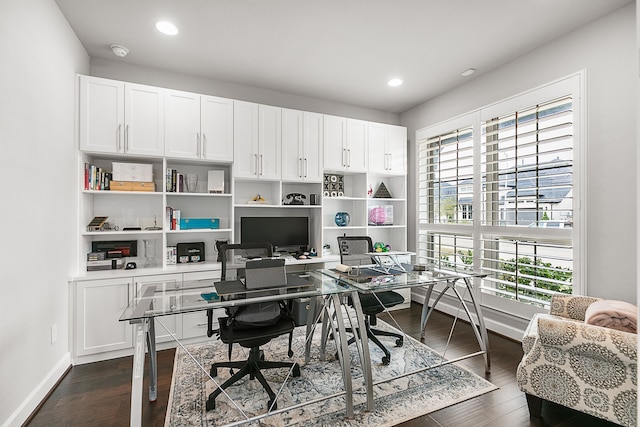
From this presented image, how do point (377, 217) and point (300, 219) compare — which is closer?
point (300, 219)

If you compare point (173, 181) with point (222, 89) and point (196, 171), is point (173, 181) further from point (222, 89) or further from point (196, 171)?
point (222, 89)

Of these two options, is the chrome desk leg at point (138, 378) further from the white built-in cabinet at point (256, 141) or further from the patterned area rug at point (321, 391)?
the white built-in cabinet at point (256, 141)

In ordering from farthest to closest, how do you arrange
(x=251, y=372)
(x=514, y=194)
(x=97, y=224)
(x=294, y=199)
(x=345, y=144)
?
(x=345, y=144) < (x=294, y=199) < (x=514, y=194) < (x=97, y=224) < (x=251, y=372)

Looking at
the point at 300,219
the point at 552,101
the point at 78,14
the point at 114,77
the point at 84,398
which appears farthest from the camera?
the point at 300,219

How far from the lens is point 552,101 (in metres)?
2.83

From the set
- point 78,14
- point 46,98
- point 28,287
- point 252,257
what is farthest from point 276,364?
point 78,14

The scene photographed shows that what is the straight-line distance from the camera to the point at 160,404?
2105mm

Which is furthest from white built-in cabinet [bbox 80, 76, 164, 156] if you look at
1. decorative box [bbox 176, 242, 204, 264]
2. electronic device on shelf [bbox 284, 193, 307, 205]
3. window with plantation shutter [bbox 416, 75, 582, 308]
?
window with plantation shutter [bbox 416, 75, 582, 308]

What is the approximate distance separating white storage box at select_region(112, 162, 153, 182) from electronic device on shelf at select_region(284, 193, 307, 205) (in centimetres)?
153

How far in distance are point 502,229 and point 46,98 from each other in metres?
4.13

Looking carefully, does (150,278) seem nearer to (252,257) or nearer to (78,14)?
(252,257)

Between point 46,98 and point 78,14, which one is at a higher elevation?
point 78,14

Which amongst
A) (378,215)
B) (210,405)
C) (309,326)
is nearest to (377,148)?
(378,215)

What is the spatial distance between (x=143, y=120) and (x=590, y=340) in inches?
150
